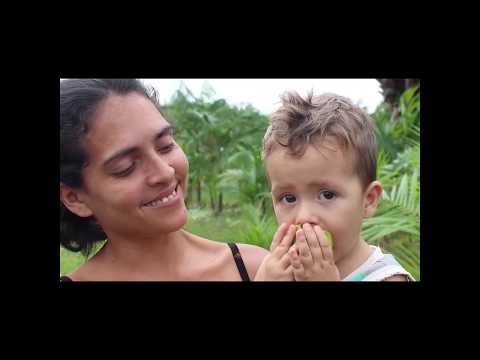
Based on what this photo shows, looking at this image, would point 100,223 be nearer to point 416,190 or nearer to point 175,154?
point 175,154

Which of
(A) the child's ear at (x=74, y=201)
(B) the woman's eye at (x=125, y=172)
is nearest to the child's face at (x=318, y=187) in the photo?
(B) the woman's eye at (x=125, y=172)

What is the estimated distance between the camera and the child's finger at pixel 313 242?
138 cm

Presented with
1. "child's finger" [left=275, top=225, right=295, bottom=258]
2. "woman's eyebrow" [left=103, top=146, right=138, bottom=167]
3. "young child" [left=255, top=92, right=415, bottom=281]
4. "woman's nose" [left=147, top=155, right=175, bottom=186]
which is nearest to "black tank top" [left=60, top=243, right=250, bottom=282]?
"young child" [left=255, top=92, right=415, bottom=281]

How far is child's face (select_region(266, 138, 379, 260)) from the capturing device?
142 cm

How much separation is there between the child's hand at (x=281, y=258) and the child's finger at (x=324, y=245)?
7cm

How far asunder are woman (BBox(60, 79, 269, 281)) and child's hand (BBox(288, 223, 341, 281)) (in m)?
0.32

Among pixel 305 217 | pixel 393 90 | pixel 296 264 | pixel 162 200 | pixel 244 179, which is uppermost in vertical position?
pixel 393 90

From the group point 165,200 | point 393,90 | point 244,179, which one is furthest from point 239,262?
point 393,90

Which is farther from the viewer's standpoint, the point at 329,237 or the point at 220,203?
the point at 220,203

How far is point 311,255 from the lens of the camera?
1.39 metres

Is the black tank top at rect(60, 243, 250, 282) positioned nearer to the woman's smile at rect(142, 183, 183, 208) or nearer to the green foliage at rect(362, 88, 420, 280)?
the woman's smile at rect(142, 183, 183, 208)

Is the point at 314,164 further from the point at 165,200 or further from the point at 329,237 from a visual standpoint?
the point at 165,200

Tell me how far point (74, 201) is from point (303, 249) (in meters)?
0.67

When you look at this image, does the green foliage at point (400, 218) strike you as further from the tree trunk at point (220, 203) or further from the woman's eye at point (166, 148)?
the woman's eye at point (166, 148)
